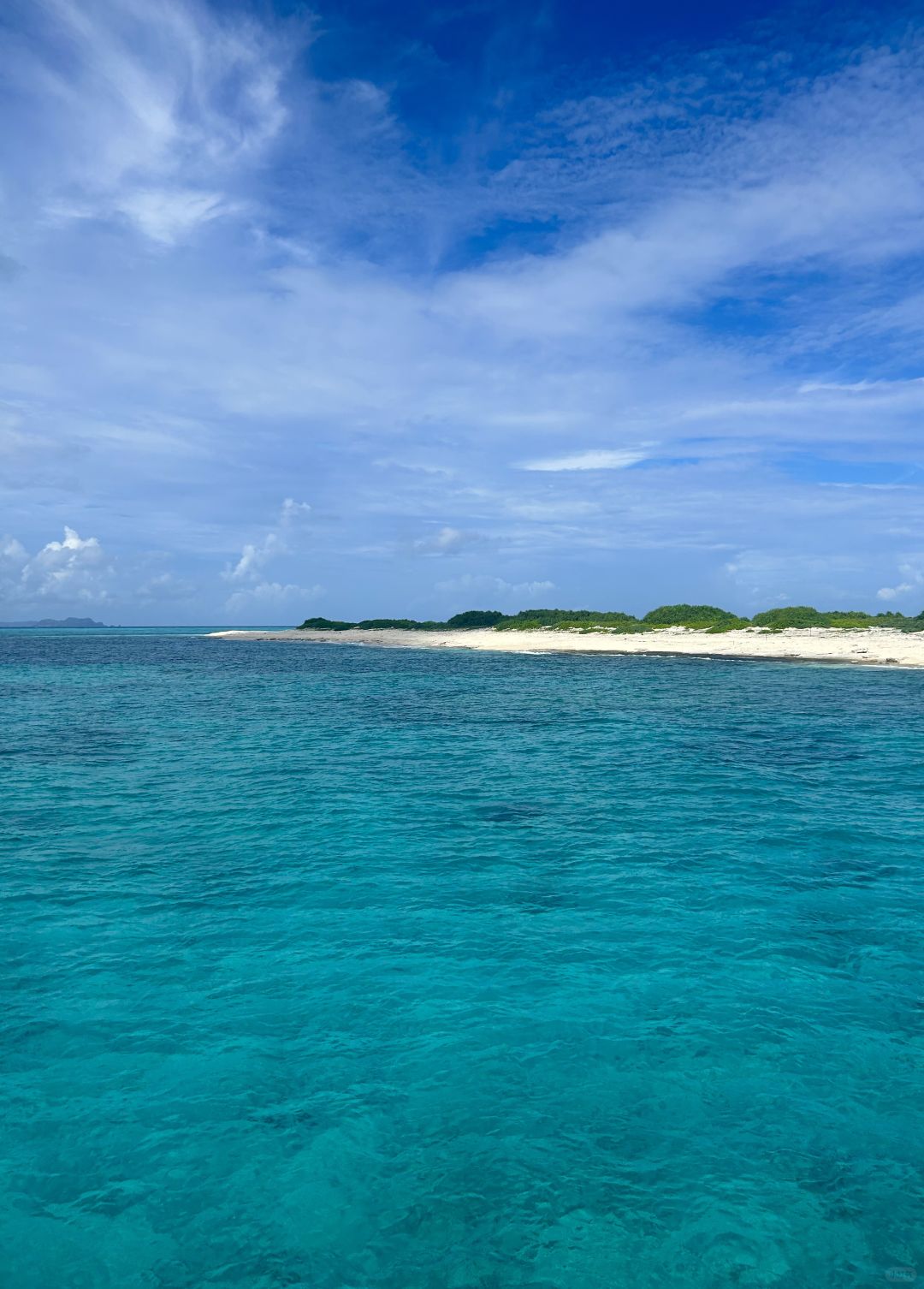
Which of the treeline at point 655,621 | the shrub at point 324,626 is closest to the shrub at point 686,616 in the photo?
the treeline at point 655,621

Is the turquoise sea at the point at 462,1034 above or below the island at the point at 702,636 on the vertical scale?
below

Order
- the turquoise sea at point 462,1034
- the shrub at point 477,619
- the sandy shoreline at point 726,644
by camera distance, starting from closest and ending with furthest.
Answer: the turquoise sea at point 462,1034, the sandy shoreline at point 726,644, the shrub at point 477,619

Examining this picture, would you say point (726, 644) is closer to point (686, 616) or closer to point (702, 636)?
point (702, 636)

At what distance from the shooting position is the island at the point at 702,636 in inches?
2997

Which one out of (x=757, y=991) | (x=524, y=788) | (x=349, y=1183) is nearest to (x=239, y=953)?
(x=349, y=1183)

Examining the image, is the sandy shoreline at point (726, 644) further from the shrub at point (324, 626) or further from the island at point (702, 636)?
the shrub at point (324, 626)

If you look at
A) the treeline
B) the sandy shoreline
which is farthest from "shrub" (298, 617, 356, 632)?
the sandy shoreline

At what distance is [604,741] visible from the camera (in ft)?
105

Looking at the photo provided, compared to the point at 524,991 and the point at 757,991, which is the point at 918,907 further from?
the point at 524,991

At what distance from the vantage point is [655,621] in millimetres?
127125

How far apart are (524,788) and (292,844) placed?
27.7 ft

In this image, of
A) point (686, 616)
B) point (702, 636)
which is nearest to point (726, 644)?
point (702, 636)

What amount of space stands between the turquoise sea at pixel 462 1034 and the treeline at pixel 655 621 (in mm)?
88120

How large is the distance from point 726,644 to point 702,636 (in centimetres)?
1222
